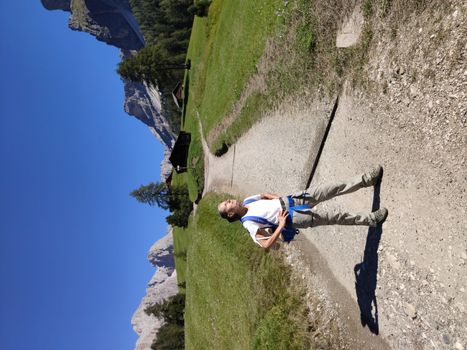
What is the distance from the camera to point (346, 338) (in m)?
11.5

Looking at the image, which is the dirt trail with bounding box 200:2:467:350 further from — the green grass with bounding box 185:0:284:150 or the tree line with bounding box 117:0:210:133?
the tree line with bounding box 117:0:210:133

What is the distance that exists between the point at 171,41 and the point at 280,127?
2247 inches

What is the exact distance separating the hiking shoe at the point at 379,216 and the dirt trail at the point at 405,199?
16cm

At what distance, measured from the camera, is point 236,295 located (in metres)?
20.4

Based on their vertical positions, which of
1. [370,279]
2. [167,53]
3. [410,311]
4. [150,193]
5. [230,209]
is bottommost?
[150,193]

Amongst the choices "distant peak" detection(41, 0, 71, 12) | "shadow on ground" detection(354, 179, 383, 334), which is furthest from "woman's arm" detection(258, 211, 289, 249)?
"distant peak" detection(41, 0, 71, 12)

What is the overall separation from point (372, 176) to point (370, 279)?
101 inches

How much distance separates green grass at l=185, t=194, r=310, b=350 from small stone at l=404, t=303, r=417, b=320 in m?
4.56

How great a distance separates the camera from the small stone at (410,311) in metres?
8.94

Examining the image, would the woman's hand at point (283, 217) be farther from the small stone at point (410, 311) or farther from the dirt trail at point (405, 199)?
the small stone at point (410, 311)

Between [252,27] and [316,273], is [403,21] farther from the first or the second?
[252,27]

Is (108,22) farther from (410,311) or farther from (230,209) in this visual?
(410,311)

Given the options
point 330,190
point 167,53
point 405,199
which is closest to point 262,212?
point 330,190

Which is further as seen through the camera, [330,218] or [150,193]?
[150,193]
